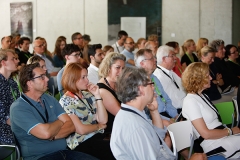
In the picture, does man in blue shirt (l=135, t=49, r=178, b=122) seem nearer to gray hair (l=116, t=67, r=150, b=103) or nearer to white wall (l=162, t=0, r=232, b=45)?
gray hair (l=116, t=67, r=150, b=103)

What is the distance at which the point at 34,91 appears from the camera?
3.76 metres

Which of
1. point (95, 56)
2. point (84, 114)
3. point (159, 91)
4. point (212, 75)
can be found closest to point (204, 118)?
point (159, 91)

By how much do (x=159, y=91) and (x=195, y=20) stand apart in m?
7.37

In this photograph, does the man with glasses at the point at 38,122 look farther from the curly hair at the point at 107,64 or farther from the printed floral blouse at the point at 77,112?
the curly hair at the point at 107,64

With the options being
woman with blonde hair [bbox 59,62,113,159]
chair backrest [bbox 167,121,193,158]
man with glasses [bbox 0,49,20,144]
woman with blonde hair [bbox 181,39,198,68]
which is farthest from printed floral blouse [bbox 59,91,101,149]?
woman with blonde hair [bbox 181,39,198,68]

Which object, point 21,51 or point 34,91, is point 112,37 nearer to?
Answer: point 21,51

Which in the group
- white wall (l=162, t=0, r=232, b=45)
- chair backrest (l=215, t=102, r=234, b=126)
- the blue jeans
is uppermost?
white wall (l=162, t=0, r=232, b=45)

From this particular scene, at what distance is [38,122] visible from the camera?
11.7 feet

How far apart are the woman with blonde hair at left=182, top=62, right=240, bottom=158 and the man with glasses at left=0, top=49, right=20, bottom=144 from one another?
1792 millimetres

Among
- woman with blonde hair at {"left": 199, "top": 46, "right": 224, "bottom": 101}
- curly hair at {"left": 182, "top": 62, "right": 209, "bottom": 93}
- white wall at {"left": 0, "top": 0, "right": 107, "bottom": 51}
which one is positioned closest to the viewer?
curly hair at {"left": 182, "top": 62, "right": 209, "bottom": 93}

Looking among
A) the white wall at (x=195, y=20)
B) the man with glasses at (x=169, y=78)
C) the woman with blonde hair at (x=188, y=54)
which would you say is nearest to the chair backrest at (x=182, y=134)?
the man with glasses at (x=169, y=78)

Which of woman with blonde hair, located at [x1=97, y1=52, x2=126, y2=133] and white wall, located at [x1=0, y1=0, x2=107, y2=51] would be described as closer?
woman with blonde hair, located at [x1=97, y1=52, x2=126, y2=133]

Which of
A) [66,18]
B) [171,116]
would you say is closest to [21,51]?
[66,18]

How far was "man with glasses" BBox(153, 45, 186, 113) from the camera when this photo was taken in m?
5.72
